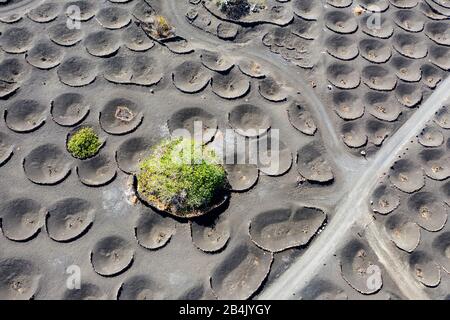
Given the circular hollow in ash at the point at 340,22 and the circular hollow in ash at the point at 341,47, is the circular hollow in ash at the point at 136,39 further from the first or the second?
the circular hollow in ash at the point at 340,22

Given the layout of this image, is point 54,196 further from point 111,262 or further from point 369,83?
point 369,83

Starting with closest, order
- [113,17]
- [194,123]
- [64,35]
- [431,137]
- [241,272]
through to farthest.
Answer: [241,272] → [194,123] → [431,137] → [64,35] → [113,17]

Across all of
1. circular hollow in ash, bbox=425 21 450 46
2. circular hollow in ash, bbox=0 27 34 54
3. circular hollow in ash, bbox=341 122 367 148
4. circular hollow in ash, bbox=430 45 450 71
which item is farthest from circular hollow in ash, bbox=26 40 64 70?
circular hollow in ash, bbox=425 21 450 46

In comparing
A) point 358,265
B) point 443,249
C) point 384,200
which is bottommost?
point 358,265

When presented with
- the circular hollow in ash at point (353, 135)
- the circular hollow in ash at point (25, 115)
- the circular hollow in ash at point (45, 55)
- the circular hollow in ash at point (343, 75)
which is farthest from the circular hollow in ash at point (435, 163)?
the circular hollow in ash at point (45, 55)

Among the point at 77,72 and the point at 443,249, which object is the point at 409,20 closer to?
the point at 443,249

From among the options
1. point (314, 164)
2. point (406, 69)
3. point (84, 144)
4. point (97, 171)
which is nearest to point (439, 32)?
point (406, 69)

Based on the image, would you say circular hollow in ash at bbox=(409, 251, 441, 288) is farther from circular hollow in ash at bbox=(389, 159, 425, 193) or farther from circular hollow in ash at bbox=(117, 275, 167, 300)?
circular hollow in ash at bbox=(117, 275, 167, 300)
